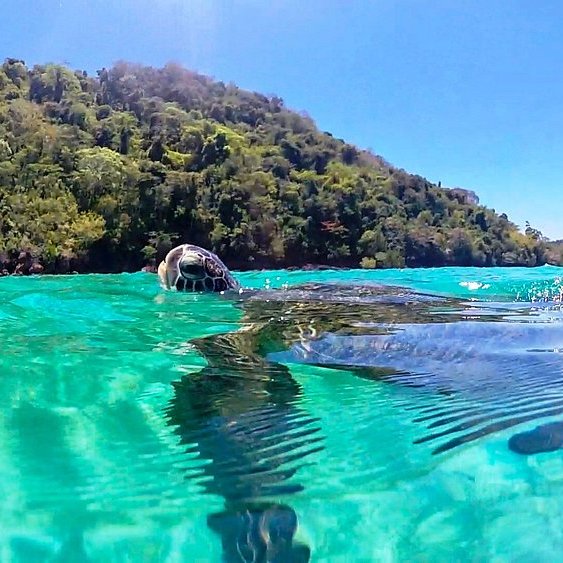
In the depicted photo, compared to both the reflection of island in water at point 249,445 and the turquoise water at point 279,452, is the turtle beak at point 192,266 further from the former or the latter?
the reflection of island in water at point 249,445

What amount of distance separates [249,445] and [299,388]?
621 millimetres

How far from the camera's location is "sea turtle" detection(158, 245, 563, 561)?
129 centimetres

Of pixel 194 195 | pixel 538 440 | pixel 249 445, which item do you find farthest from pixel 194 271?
pixel 194 195

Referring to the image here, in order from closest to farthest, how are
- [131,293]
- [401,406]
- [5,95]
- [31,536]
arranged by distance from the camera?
[31,536] → [401,406] → [131,293] → [5,95]

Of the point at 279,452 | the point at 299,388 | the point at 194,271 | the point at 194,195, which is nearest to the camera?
the point at 279,452

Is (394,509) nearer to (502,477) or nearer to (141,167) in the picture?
(502,477)

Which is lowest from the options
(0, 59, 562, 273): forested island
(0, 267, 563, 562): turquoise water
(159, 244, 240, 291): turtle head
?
(0, 267, 563, 562): turquoise water

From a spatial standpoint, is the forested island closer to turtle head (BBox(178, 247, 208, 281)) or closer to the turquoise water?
turtle head (BBox(178, 247, 208, 281))

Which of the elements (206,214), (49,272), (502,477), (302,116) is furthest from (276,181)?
(502,477)

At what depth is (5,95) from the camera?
33.6m

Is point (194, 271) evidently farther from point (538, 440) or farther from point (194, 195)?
point (194, 195)

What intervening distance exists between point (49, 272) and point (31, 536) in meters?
20.7

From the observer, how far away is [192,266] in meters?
5.21

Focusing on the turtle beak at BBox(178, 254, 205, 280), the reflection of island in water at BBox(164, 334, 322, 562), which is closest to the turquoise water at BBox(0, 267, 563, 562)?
the reflection of island in water at BBox(164, 334, 322, 562)
